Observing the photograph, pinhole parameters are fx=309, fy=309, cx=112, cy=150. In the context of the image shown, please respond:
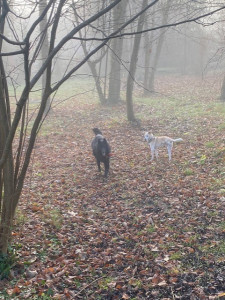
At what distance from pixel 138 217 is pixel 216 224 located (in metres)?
1.58

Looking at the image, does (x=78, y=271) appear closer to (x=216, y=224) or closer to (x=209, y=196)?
(x=216, y=224)

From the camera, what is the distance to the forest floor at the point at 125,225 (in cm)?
434

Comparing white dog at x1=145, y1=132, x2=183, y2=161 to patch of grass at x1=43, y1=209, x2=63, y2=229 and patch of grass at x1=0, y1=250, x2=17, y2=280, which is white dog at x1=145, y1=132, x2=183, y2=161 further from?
patch of grass at x1=0, y1=250, x2=17, y2=280

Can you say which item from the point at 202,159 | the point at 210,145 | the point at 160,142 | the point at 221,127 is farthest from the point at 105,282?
the point at 221,127

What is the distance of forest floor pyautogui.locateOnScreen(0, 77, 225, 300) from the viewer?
434cm

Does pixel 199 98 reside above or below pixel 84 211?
above

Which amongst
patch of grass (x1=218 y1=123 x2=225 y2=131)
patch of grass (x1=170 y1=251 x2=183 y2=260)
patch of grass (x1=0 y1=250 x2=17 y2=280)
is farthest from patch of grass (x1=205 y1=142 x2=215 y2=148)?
patch of grass (x1=0 y1=250 x2=17 y2=280)

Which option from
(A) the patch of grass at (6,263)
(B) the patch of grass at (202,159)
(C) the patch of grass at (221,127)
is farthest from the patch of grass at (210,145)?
(A) the patch of grass at (6,263)

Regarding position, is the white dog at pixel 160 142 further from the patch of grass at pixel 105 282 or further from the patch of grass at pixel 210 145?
the patch of grass at pixel 105 282

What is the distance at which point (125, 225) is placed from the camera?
6266mm

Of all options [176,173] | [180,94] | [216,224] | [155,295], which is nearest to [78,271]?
[155,295]

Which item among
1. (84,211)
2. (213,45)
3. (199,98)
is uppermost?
(213,45)

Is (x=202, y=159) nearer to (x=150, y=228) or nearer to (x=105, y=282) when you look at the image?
(x=150, y=228)

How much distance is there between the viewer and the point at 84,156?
11469 millimetres
